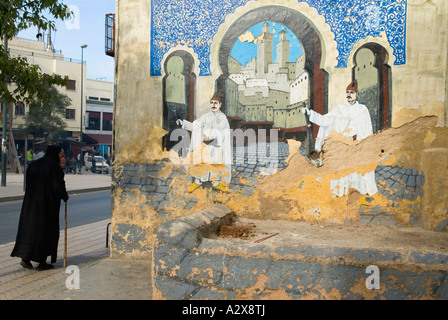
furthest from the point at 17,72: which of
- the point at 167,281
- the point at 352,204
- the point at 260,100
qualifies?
the point at 352,204

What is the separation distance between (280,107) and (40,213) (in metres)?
3.51

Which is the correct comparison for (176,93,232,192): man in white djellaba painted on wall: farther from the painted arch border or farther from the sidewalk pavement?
the sidewalk pavement

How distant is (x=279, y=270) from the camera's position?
366cm

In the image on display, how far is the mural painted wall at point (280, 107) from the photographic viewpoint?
5562 mm

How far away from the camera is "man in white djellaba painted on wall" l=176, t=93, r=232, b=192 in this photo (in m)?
6.17

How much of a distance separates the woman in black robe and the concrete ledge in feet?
9.66

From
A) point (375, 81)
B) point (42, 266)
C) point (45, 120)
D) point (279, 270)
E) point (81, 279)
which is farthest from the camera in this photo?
point (45, 120)

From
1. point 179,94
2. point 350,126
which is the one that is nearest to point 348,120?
point 350,126

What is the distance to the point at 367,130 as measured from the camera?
18.7 feet

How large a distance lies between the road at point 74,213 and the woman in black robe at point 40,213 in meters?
2.26

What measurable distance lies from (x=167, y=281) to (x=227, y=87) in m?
3.10

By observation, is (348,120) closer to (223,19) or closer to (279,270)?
(223,19)
